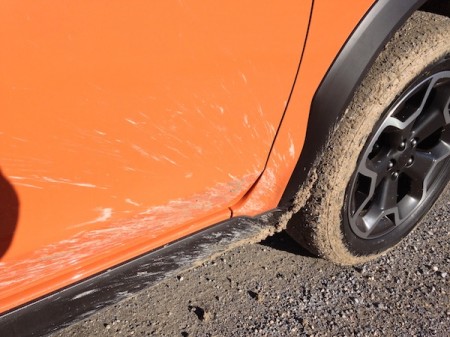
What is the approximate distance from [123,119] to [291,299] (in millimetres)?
1302

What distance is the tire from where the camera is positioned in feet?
6.23

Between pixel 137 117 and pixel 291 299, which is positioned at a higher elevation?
pixel 137 117

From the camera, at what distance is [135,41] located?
1271mm

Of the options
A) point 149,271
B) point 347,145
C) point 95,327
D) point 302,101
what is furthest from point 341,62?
point 95,327

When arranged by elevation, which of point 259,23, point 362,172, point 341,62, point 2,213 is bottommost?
point 362,172

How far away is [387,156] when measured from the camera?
2.19 m

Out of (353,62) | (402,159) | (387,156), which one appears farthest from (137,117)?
(402,159)

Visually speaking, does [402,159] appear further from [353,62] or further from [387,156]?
[353,62]

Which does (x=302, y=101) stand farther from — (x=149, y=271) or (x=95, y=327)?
(x=95, y=327)

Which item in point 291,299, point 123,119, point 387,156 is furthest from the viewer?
point 291,299

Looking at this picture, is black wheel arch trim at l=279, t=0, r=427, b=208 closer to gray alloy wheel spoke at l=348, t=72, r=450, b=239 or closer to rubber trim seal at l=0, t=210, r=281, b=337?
gray alloy wheel spoke at l=348, t=72, r=450, b=239

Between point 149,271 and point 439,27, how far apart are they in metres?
1.39

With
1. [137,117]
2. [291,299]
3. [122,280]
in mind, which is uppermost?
[137,117]

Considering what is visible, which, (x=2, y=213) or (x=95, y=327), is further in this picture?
(x=95, y=327)
